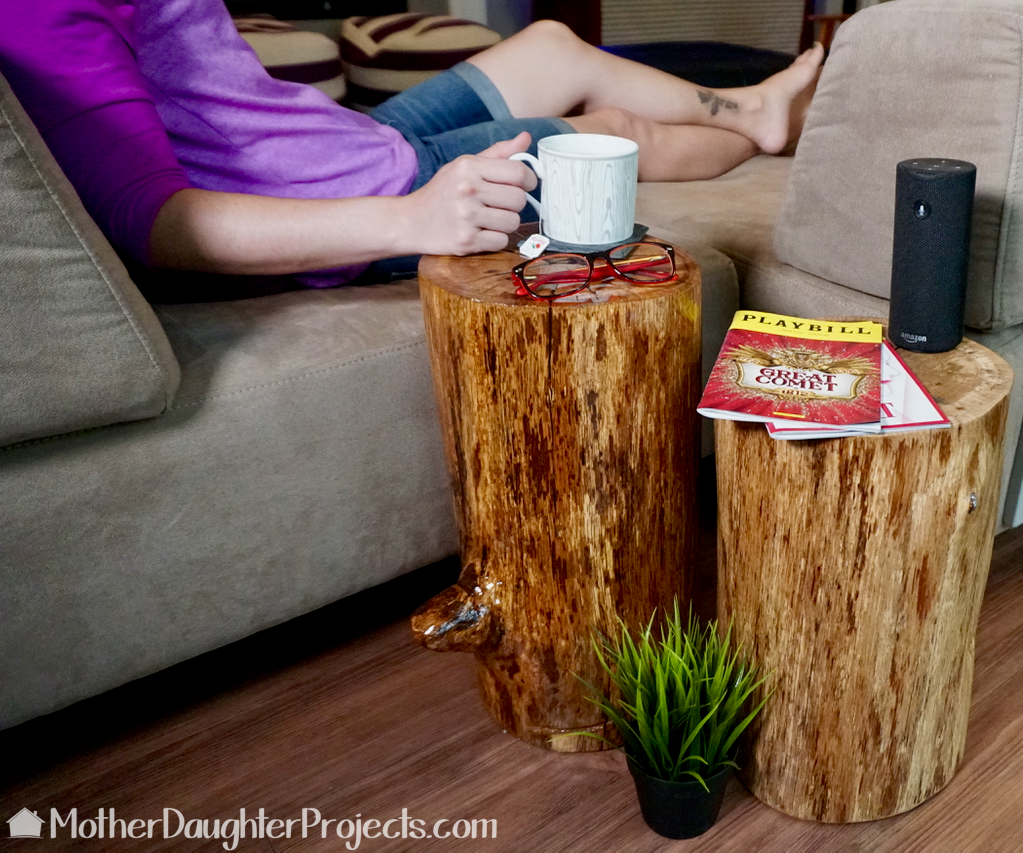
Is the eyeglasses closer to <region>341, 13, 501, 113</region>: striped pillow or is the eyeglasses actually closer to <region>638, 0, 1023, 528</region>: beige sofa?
<region>638, 0, 1023, 528</region>: beige sofa

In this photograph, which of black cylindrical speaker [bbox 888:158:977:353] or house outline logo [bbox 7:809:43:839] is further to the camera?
A: house outline logo [bbox 7:809:43:839]

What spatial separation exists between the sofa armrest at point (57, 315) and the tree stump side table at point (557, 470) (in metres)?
0.28

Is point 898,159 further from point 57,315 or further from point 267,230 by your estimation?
point 57,315

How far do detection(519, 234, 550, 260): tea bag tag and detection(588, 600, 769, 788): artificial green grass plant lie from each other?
1.20 feet

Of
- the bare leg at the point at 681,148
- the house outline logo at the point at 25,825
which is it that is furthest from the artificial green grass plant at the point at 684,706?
the bare leg at the point at 681,148

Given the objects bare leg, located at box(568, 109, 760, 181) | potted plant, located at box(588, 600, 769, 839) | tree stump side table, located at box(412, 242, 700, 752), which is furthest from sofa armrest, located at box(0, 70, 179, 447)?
bare leg, located at box(568, 109, 760, 181)

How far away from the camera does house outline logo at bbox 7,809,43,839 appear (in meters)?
0.89

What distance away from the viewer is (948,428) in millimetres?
696

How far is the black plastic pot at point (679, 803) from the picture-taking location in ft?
2.64

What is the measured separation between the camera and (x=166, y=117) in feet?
3.46

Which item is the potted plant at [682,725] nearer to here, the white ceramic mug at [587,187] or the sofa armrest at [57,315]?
the white ceramic mug at [587,187]

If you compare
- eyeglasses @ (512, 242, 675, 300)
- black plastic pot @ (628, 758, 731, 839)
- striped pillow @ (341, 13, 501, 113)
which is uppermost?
striped pillow @ (341, 13, 501, 113)

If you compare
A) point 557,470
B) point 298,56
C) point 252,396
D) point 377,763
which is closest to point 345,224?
point 252,396

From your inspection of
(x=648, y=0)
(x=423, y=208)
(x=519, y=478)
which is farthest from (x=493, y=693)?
(x=648, y=0)
